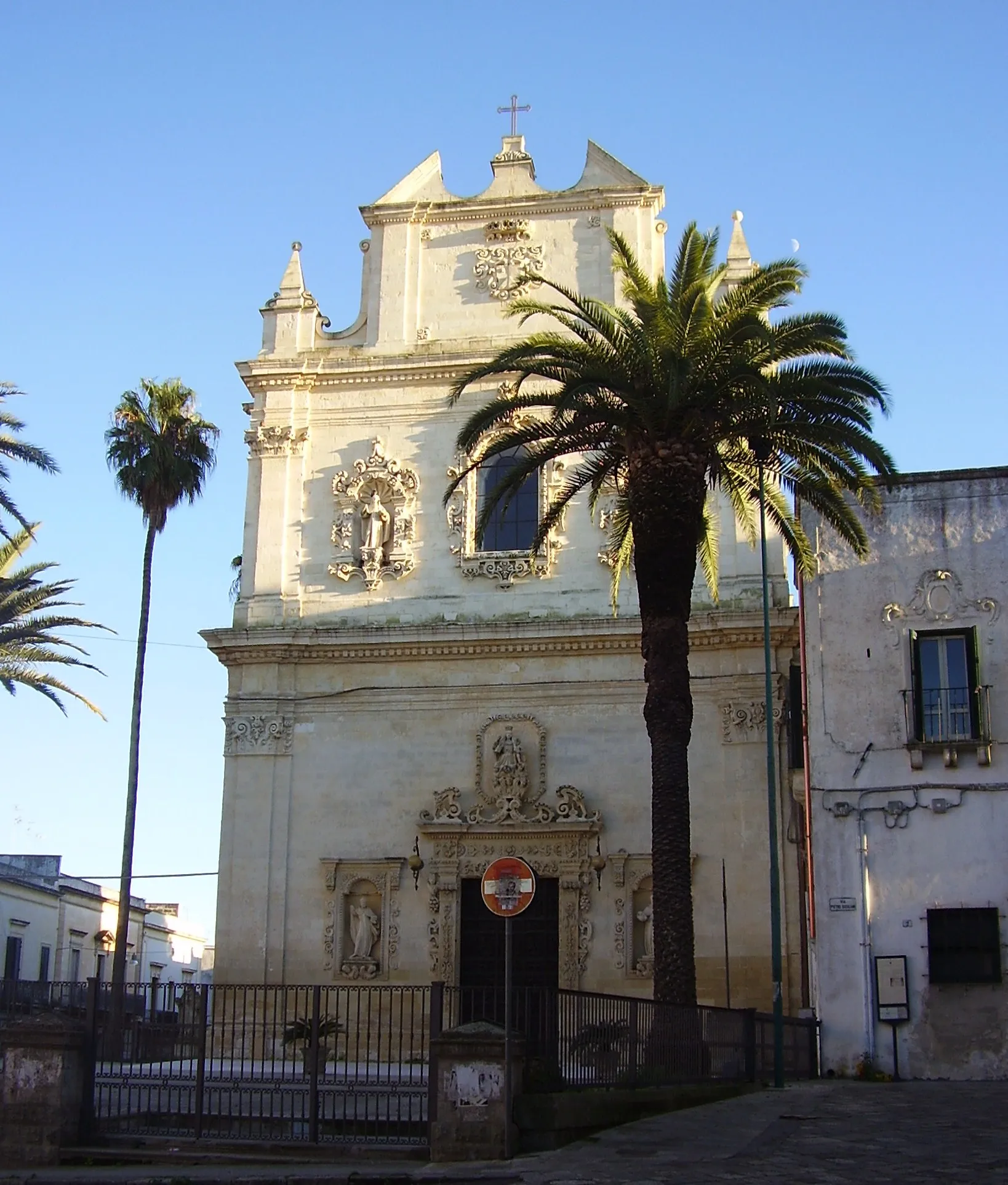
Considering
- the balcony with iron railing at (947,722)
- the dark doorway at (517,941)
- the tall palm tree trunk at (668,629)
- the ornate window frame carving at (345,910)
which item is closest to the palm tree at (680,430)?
the tall palm tree trunk at (668,629)

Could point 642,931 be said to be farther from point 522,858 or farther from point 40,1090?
point 40,1090

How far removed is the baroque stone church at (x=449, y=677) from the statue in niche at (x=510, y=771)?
5 centimetres

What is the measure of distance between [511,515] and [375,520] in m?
2.71

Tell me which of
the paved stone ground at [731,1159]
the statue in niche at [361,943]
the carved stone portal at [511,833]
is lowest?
the paved stone ground at [731,1159]

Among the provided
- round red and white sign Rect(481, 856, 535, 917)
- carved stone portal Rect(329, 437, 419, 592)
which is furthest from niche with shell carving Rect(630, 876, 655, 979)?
round red and white sign Rect(481, 856, 535, 917)

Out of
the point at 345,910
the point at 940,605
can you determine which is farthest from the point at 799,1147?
the point at 345,910

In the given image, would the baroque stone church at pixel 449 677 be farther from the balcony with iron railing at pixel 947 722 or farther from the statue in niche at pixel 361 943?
the balcony with iron railing at pixel 947 722

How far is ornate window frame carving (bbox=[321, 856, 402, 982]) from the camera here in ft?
96.0

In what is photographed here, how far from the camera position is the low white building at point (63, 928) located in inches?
1750

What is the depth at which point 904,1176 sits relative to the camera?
12.4 m

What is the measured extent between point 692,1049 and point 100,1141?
663cm

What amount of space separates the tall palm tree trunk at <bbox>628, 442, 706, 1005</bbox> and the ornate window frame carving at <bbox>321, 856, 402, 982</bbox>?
30.9 feet

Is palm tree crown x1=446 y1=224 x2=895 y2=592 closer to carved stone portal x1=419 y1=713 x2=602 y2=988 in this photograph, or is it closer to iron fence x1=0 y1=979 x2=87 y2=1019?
carved stone portal x1=419 y1=713 x2=602 y2=988

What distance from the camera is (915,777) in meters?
23.4
